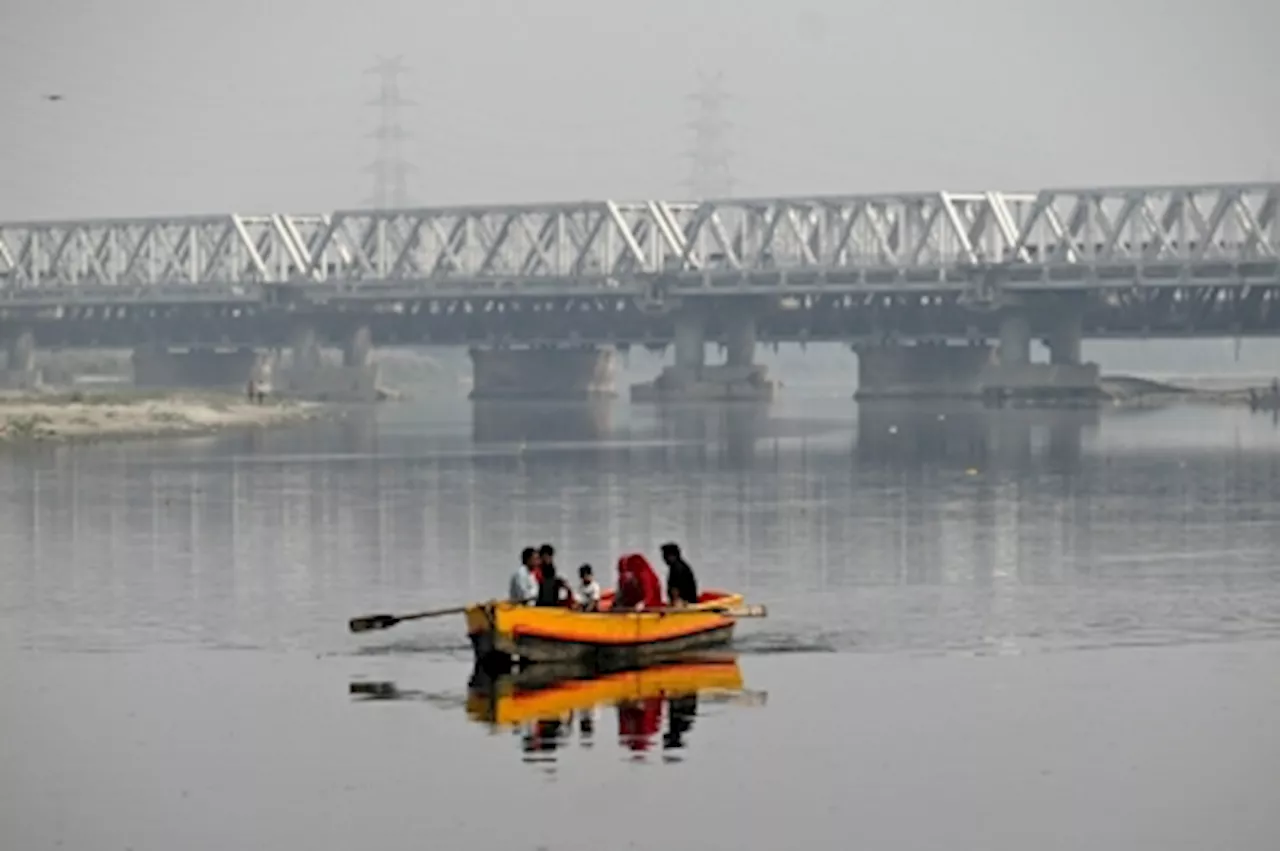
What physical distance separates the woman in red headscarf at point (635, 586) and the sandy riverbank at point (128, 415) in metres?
86.4

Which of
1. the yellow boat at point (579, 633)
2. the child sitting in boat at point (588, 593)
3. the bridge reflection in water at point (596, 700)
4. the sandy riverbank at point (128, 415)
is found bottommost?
the bridge reflection in water at point (596, 700)

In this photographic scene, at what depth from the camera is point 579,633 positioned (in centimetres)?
4594

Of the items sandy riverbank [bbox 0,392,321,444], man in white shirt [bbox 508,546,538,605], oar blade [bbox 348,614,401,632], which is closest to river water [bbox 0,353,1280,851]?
oar blade [bbox 348,614,401,632]

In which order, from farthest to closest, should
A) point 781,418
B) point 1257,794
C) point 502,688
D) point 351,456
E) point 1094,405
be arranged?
point 1094,405
point 781,418
point 351,456
point 502,688
point 1257,794

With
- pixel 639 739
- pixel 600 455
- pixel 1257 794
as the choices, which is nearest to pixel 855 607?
pixel 639 739

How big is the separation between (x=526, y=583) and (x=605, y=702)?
4672mm

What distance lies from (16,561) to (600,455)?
183ft

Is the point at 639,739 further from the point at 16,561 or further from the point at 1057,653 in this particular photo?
the point at 16,561

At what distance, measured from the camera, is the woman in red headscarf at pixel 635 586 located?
47.5 metres

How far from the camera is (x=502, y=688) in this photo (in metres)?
44.4

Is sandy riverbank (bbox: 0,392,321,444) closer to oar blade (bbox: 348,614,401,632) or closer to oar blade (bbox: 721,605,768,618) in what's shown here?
oar blade (bbox: 721,605,768,618)

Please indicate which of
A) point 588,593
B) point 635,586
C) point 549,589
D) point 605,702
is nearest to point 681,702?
point 605,702

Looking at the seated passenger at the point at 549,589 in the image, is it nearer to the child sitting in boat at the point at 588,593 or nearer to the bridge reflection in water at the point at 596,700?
the child sitting in boat at the point at 588,593

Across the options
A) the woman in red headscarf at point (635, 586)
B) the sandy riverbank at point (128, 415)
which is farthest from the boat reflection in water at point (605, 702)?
the sandy riverbank at point (128, 415)
